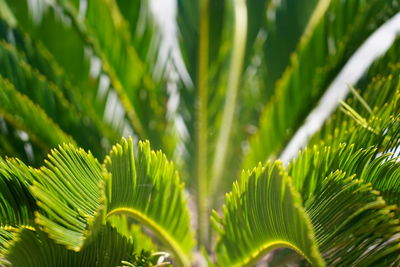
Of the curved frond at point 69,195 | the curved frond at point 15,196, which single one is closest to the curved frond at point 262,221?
the curved frond at point 69,195

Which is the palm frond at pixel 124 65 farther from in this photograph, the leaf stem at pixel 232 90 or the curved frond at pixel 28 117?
the curved frond at pixel 28 117

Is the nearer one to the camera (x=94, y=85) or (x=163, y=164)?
(x=163, y=164)

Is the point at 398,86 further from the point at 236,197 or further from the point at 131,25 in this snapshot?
the point at 131,25

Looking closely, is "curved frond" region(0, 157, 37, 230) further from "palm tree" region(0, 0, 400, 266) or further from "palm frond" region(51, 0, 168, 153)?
"palm frond" region(51, 0, 168, 153)

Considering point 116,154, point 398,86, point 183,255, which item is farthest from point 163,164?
point 398,86

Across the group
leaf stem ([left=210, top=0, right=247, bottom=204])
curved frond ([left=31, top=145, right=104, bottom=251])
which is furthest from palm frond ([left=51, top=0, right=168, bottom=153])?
curved frond ([left=31, top=145, right=104, bottom=251])

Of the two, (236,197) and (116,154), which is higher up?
(116,154)

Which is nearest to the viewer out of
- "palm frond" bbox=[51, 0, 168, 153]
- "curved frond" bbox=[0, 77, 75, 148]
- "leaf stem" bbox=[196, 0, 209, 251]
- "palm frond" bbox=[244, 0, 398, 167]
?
"curved frond" bbox=[0, 77, 75, 148]

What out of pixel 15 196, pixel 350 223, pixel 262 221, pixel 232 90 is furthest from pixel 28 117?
pixel 350 223
